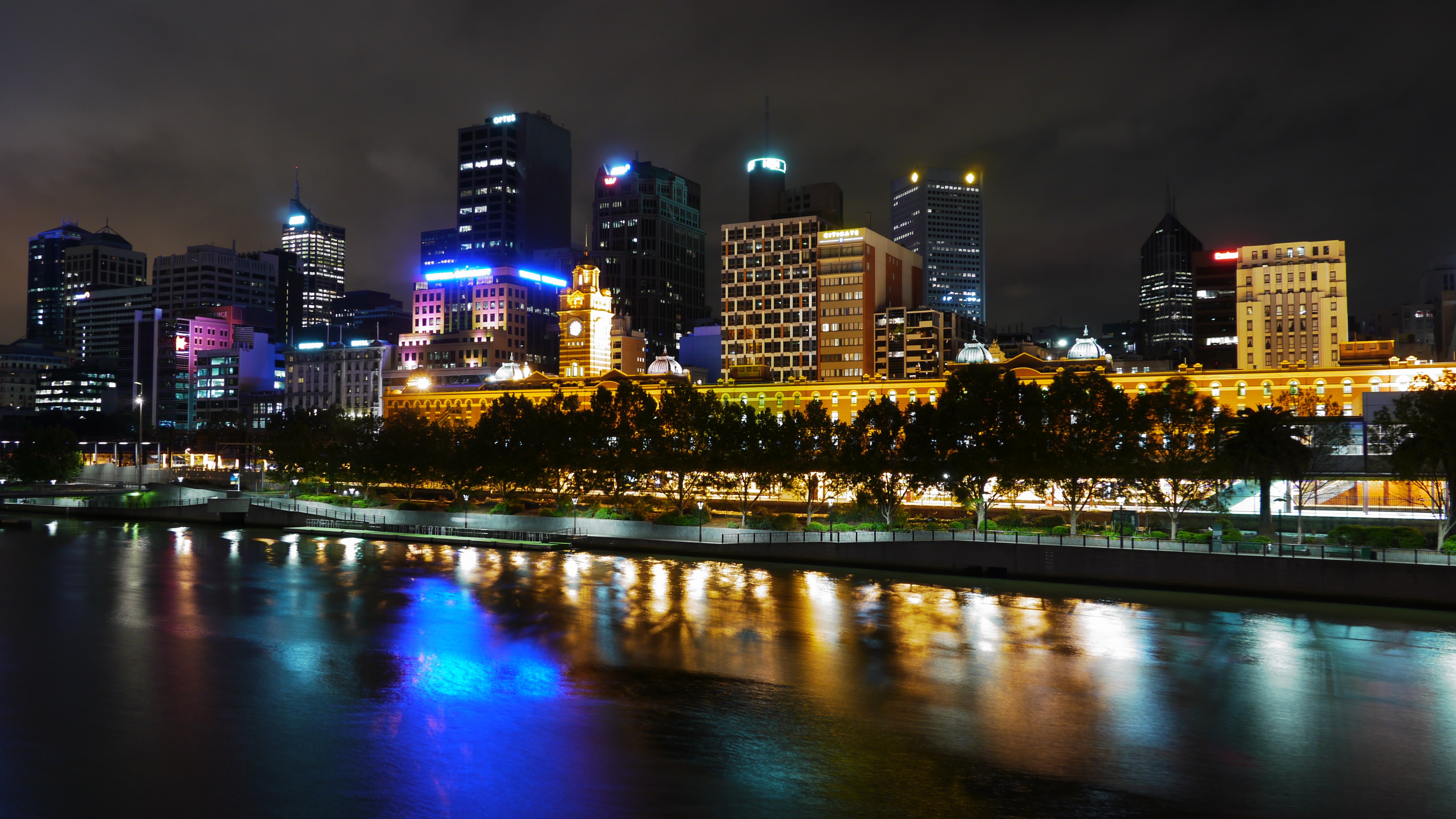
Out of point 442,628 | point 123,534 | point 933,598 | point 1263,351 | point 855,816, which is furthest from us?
point 1263,351

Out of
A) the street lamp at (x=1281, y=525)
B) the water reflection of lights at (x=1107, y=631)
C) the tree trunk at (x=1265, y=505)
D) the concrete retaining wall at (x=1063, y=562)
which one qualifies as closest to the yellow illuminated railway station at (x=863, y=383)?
the street lamp at (x=1281, y=525)

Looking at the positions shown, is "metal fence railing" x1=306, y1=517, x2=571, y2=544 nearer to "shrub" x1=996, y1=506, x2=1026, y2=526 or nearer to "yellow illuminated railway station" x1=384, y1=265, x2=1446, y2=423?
"yellow illuminated railway station" x1=384, y1=265, x2=1446, y2=423

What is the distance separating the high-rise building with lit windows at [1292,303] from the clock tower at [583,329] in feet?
385

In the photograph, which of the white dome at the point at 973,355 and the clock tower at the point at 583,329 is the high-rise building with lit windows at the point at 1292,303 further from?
the clock tower at the point at 583,329

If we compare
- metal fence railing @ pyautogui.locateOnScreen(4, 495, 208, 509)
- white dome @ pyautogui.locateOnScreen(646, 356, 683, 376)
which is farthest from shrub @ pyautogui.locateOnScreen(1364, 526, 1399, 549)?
white dome @ pyautogui.locateOnScreen(646, 356, 683, 376)

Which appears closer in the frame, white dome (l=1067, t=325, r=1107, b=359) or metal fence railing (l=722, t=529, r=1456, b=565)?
metal fence railing (l=722, t=529, r=1456, b=565)

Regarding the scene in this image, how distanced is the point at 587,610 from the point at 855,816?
27.8 m

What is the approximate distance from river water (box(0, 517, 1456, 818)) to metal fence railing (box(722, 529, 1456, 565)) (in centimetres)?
317

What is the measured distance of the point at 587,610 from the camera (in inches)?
1916

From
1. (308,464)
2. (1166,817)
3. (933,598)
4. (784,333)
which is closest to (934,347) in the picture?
(784,333)

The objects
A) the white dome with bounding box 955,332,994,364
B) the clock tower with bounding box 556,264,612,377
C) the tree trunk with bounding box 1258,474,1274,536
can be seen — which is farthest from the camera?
the clock tower with bounding box 556,264,612,377

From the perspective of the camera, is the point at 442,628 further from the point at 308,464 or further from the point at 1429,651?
the point at 308,464

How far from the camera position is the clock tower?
6757 inches

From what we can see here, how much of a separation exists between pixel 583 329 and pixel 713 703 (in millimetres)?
144127
